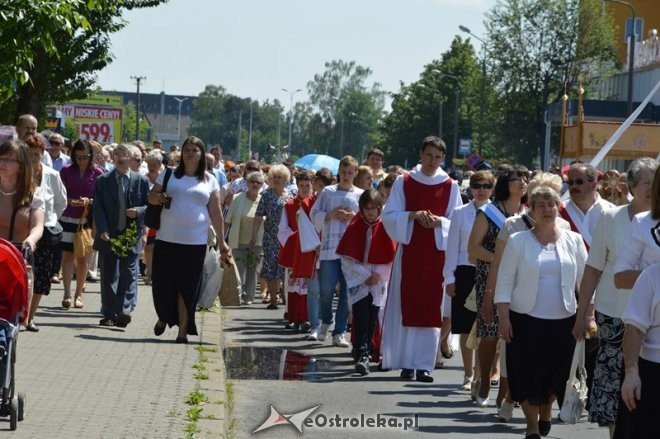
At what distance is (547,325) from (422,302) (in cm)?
370

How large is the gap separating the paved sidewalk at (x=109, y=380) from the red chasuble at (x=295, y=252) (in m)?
1.32

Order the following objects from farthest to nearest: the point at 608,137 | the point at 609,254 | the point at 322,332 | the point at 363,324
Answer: the point at 608,137, the point at 322,332, the point at 363,324, the point at 609,254

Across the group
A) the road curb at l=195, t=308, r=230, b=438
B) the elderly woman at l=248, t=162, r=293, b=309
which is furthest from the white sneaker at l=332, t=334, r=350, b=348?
the elderly woman at l=248, t=162, r=293, b=309

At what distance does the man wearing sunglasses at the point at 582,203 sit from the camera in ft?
36.2

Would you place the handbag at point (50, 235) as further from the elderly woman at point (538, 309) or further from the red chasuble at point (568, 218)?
the elderly woman at point (538, 309)

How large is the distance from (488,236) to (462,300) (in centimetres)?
128

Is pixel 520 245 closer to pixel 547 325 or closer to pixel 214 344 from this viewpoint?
pixel 547 325

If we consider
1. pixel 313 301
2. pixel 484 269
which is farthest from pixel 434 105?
pixel 484 269

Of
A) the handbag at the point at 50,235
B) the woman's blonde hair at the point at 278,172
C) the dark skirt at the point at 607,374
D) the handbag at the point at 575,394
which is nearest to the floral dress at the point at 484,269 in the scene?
the handbag at the point at 575,394

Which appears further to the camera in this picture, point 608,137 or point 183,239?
point 608,137

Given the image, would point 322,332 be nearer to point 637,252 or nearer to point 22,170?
point 22,170

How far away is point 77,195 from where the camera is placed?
1658 cm

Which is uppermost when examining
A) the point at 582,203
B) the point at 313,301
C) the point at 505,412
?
the point at 582,203

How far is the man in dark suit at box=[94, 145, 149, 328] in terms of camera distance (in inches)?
595
